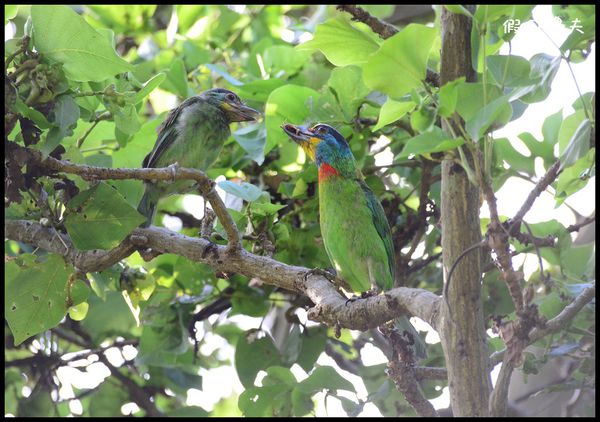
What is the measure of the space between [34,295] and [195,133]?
1451mm

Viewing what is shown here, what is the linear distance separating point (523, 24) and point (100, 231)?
1.66 metres

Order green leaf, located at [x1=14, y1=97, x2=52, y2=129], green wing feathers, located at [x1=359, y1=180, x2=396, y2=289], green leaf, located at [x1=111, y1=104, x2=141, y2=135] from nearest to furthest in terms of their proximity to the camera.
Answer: green leaf, located at [x1=14, y1=97, x2=52, y2=129] < green leaf, located at [x1=111, y1=104, x2=141, y2=135] < green wing feathers, located at [x1=359, y1=180, x2=396, y2=289]

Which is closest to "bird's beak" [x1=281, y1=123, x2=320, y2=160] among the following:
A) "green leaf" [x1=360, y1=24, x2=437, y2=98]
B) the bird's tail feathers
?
the bird's tail feathers

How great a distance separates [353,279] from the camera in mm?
3775

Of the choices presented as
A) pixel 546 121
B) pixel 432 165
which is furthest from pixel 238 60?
pixel 546 121

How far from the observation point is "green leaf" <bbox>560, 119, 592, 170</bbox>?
2.34 meters

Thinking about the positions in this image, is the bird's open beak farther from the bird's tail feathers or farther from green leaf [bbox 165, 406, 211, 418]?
green leaf [bbox 165, 406, 211, 418]

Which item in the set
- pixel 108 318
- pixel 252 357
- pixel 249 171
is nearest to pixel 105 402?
pixel 108 318

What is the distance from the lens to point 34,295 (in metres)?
3.08

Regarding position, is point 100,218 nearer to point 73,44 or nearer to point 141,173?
point 141,173

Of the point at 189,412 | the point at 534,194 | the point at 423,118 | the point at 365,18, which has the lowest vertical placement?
the point at 189,412

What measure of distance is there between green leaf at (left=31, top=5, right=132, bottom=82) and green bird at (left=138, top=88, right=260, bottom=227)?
1280 mm

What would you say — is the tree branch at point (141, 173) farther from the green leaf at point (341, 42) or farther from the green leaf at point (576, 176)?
the green leaf at point (576, 176)

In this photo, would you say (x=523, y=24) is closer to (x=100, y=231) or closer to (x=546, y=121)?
(x=546, y=121)
